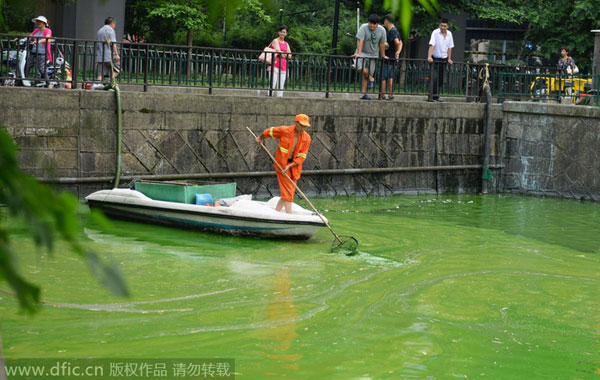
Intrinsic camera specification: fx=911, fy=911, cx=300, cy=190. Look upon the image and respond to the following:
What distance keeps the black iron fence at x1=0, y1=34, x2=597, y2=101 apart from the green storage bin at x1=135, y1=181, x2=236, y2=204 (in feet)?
7.96

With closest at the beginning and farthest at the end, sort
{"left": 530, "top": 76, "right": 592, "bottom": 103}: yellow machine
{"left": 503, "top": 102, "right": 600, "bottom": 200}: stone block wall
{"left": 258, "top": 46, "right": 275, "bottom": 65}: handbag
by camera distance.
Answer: {"left": 258, "top": 46, "right": 275, "bottom": 65}: handbag → {"left": 503, "top": 102, "right": 600, "bottom": 200}: stone block wall → {"left": 530, "top": 76, "right": 592, "bottom": 103}: yellow machine

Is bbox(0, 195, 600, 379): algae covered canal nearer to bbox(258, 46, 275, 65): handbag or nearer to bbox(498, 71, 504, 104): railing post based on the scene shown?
bbox(258, 46, 275, 65): handbag

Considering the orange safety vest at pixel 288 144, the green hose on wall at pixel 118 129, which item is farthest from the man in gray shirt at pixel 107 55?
the orange safety vest at pixel 288 144

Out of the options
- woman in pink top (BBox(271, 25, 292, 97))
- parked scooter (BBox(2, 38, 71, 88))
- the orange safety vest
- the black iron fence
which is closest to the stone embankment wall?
the black iron fence

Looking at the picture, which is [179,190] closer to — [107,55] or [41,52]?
[107,55]

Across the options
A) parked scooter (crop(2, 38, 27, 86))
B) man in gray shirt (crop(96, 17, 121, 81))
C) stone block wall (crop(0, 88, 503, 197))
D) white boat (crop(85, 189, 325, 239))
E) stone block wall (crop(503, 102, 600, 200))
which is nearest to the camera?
white boat (crop(85, 189, 325, 239))

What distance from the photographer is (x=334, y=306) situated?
8.64 meters

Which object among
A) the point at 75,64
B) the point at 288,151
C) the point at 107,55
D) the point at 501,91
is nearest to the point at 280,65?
the point at 107,55

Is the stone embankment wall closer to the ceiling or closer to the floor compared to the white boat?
closer to the ceiling

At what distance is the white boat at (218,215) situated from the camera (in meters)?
11.8

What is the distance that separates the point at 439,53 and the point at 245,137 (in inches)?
204

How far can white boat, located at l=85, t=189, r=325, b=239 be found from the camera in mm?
11812

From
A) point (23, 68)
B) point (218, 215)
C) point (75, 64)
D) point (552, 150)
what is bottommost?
point (218, 215)

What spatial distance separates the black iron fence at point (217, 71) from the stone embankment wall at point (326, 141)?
1.38 feet
